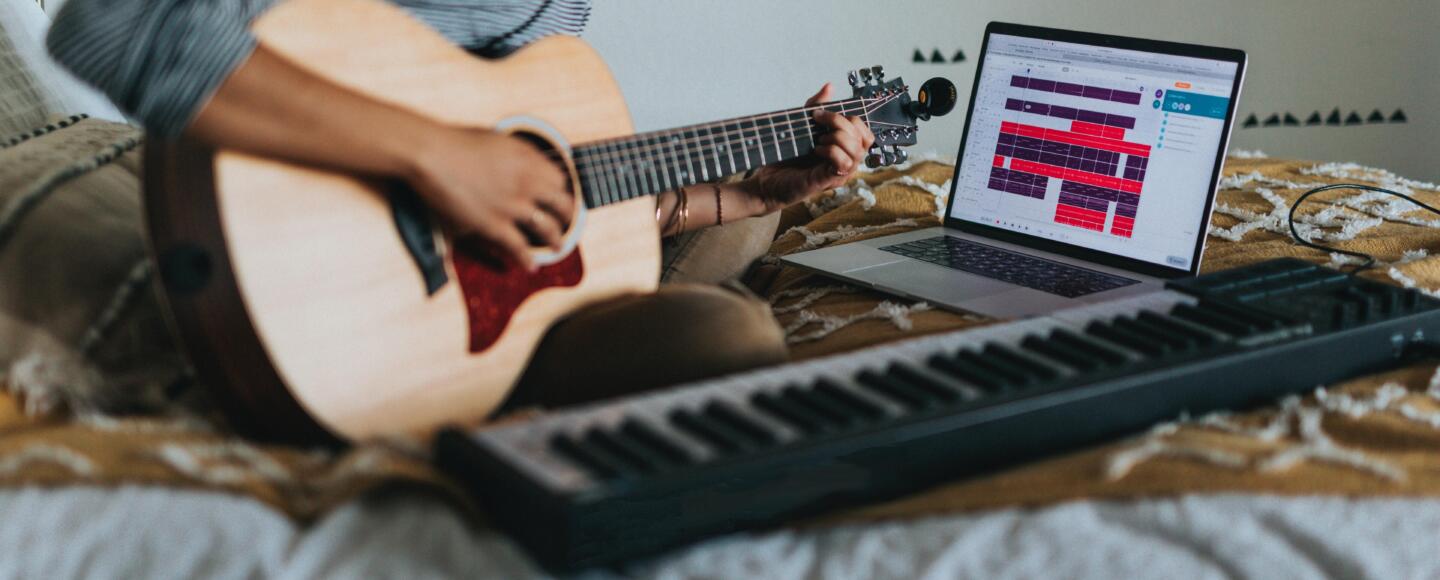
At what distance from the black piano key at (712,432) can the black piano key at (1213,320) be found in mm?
428

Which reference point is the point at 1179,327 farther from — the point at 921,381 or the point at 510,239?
the point at 510,239

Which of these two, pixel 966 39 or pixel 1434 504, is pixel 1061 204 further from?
pixel 966 39

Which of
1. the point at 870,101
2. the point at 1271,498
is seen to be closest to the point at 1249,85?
the point at 870,101

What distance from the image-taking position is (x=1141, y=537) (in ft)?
2.13

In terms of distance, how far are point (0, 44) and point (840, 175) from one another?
1090mm

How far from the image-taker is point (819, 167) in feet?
4.14

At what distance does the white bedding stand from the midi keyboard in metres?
0.02

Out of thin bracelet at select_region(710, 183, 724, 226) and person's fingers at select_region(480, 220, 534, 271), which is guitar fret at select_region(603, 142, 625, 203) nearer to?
person's fingers at select_region(480, 220, 534, 271)

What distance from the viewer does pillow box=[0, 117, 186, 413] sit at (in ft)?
2.66

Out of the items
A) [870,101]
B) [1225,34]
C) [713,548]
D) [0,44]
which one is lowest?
[713,548]

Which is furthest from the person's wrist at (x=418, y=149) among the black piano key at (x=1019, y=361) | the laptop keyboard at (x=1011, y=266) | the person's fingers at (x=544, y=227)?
the laptop keyboard at (x=1011, y=266)

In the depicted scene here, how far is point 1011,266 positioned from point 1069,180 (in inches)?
6.0

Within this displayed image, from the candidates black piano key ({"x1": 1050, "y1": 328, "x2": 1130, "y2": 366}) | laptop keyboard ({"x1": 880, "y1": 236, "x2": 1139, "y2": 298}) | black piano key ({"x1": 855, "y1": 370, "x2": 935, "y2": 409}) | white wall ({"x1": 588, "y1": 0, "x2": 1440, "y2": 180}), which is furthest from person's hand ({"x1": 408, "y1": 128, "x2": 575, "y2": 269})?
white wall ({"x1": 588, "y1": 0, "x2": 1440, "y2": 180})

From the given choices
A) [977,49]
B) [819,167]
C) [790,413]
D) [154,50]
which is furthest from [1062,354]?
[977,49]
